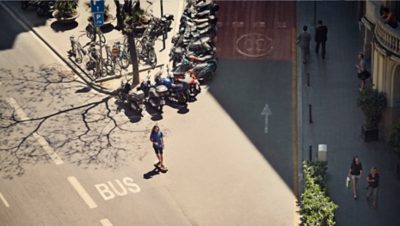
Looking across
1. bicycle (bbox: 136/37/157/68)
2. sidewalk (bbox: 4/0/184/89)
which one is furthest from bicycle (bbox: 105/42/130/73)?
bicycle (bbox: 136/37/157/68)

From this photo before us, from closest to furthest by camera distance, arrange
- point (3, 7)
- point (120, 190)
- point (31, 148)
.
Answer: point (120, 190) < point (31, 148) < point (3, 7)

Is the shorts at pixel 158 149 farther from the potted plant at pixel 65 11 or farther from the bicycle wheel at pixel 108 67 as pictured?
the potted plant at pixel 65 11

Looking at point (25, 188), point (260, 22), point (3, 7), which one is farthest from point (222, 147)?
point (3, 7)

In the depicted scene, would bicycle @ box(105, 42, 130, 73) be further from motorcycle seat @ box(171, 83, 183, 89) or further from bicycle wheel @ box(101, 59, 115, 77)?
motorcycle seat @ box(171, 83, 183, 89)

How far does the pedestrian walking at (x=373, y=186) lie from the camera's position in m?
42.4

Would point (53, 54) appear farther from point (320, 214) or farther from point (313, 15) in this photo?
point (320, 214)

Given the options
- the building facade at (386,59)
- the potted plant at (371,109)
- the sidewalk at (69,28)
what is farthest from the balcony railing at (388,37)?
the sidewalk at (69,28)

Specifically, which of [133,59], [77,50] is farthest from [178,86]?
[77,50]

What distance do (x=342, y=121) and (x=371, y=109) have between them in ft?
8.01

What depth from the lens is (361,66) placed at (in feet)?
163

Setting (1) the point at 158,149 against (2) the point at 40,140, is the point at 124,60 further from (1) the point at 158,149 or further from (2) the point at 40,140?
(1) the point at 158,149

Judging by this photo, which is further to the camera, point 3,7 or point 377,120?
point 3,7

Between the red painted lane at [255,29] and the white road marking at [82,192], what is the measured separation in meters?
11.9

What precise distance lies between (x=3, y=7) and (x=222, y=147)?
1849 cm
